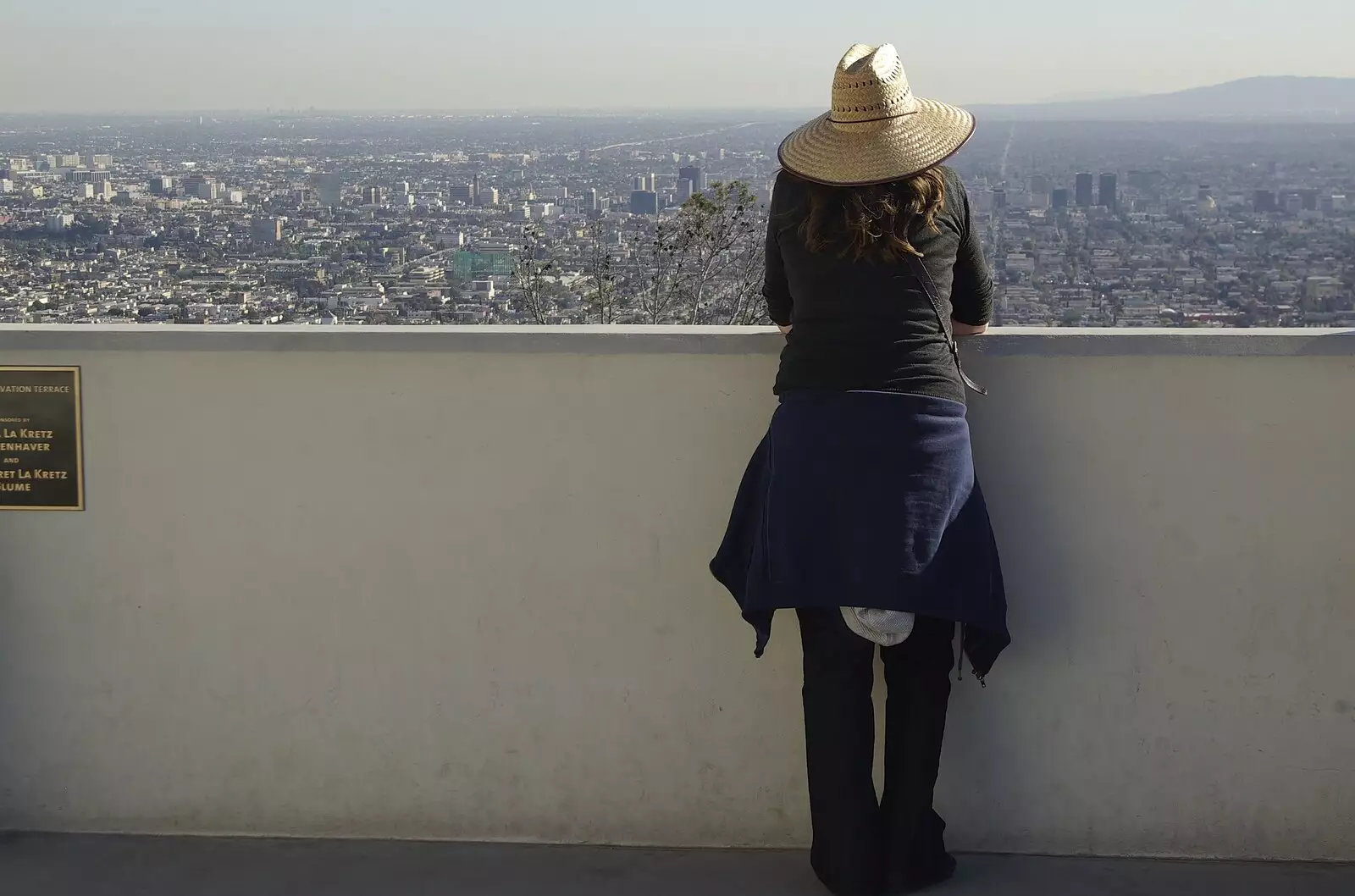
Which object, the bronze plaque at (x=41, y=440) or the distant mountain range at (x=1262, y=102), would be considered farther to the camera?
the distant mountain range at (x=1262, y=102)

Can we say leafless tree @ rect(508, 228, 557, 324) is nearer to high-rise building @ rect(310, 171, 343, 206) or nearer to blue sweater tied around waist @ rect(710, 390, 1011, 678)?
high-rise building @ rect(310, 171, 343, 206)

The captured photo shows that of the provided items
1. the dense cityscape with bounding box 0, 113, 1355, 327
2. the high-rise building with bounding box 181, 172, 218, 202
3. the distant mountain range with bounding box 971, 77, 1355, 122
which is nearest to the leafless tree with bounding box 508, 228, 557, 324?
the dense cityscape with bounding box 0, 113, 1355, 327

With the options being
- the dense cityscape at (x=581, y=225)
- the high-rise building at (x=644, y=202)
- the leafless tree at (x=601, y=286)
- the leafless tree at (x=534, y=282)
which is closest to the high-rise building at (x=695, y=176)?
the dense cityscape at (x=581, y=225)

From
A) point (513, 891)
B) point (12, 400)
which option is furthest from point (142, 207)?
point (513, 891)

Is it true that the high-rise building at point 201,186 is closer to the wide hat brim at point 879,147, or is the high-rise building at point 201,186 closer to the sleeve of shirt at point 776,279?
the sleeve of shirt at point 776,279

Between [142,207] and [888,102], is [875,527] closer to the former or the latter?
[888,102]

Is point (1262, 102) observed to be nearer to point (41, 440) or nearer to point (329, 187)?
point (329, 187)

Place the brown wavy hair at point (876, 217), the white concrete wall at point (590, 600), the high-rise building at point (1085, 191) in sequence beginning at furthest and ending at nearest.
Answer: the high-rise building at point (1085, 191) < the white concrete wall at point (590, 600) < the brown wavy hair at point (876, 217)
